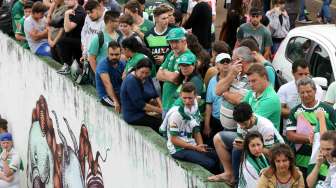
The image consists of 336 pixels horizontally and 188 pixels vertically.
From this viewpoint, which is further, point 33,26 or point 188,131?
point 33,26

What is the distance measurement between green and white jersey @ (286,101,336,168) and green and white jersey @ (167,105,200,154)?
967mm

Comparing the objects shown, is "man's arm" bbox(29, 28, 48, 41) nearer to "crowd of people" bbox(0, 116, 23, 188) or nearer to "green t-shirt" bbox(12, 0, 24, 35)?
"green t-shirt" bbox(12, 0, 24, 35)

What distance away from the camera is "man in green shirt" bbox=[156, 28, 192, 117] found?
9570 mm

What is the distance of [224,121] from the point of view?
850cm

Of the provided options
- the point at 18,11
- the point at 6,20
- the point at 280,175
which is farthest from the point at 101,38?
the point at 6,20

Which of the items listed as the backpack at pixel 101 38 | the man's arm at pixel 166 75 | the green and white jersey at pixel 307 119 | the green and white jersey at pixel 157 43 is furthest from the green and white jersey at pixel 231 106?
the backpack at pixel 101 38

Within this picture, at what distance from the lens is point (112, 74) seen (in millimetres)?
10656

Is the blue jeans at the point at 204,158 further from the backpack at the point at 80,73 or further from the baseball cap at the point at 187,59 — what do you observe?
the backpack at the point at 80,73

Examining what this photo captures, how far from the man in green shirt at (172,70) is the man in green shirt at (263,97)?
1.58 m

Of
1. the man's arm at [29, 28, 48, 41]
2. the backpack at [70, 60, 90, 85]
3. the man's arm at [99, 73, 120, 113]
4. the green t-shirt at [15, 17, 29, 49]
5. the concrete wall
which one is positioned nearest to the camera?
the concrete wall

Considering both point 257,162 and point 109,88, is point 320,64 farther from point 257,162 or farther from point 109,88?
point 257,162

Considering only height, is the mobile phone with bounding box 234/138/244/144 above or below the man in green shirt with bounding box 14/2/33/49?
above

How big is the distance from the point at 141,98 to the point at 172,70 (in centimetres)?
45

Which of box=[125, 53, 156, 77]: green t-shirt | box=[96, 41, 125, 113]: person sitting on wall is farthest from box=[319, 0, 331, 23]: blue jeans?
box=[125, 53, 156, 77]: green t-shirt
